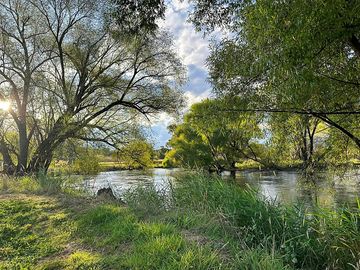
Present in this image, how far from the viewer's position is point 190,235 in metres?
4.26

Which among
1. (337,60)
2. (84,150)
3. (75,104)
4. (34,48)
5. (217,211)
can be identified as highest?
(34,48)

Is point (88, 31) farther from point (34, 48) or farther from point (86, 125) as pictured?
point (86, 125)

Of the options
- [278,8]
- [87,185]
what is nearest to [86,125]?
[87,185]

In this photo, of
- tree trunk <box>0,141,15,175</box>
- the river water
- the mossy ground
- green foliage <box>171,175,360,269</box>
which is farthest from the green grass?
tree trunk <box>0,141,15,175</box>

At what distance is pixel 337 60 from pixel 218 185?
3723 mm

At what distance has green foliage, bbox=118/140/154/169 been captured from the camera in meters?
18.3

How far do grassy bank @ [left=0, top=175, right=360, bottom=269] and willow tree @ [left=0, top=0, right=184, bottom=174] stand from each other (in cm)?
1072

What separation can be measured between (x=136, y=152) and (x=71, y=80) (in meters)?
5.67

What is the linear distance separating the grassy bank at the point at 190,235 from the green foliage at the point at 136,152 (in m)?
11.5

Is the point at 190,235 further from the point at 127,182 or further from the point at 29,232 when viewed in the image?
the point at 127,182

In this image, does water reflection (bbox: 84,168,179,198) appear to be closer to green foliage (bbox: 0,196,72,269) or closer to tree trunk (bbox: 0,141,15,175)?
green foliage (bbox: 0,196,72,269)

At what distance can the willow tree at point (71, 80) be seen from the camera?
1598 centimetres

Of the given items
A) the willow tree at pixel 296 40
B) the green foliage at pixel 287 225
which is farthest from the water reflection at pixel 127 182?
the willow tree at pixel 296 40

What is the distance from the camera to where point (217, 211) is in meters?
5.12
